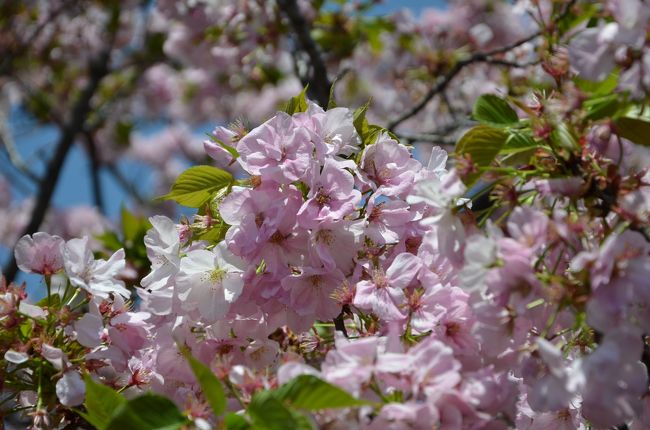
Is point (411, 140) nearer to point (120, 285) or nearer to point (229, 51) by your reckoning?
point (229, 51)

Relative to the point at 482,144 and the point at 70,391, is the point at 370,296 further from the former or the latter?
the point at 70,391

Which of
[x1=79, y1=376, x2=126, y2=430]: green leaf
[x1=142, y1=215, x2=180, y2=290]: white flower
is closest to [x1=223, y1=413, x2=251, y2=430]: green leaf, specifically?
[x1=79, y1=376, x2=126, y2=430]: green leaf

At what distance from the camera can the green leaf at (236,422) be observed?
4.15ft

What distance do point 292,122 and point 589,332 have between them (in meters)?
0.79

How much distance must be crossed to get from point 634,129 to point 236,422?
95 centimetres

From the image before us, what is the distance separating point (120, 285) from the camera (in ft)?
6.01

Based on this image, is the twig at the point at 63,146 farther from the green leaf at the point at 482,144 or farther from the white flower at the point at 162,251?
the green leaf at the point at 482,144

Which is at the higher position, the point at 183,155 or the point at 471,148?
the point at 471,148

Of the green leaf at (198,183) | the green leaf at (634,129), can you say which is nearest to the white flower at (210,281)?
the green leaf at (198,183)

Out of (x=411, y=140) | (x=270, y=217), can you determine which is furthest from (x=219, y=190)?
(x=411, y=140)

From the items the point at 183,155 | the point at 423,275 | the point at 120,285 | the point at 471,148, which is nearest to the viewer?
the point at 471,148

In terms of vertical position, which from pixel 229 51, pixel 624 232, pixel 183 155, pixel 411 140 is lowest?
pixel 183 155

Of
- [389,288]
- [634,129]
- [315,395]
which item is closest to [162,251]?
[389,288]

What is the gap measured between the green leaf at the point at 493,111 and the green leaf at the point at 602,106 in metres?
0.16
